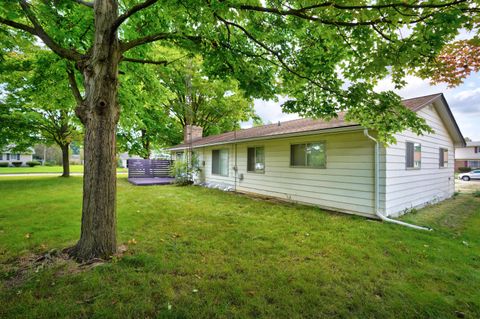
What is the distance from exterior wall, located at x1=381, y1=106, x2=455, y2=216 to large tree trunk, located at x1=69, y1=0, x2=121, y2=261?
20.7ft

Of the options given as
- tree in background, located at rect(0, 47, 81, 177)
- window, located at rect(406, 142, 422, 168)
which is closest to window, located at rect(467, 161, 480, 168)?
window, located at rect(406, 142, 422, 168)

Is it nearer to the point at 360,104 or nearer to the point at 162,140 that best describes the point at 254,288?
the point at 360,104

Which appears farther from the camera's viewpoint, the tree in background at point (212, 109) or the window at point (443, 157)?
the tree in background at point (212, 109)

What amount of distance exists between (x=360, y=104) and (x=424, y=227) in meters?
3.81

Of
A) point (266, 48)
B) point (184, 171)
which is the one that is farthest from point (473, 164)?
point (266, 48)

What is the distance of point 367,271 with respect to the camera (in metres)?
3.15

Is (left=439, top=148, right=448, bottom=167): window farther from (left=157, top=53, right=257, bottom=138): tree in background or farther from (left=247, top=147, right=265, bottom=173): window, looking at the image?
(left=157, top=53, right=257, bottom=138): tree in background

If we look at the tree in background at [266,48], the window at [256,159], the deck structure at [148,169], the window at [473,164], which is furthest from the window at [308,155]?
the window at [473,164]

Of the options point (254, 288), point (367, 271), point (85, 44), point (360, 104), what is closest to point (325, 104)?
point (360, 104)

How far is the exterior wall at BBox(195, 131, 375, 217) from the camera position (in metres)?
6.16

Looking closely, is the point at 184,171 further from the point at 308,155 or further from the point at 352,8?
the point at 352,8

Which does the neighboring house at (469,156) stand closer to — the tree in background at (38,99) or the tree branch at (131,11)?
the tree branch at (131,11)

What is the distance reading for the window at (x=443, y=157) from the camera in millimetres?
9430

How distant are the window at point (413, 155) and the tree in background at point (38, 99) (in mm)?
9678
